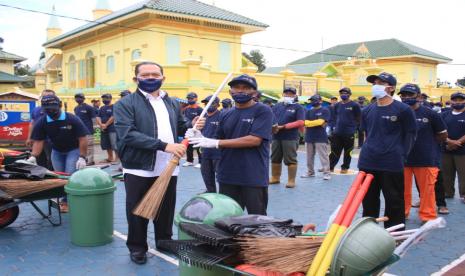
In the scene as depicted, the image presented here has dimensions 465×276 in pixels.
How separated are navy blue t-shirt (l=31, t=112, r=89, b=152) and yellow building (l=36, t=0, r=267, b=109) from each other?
36.4 ft

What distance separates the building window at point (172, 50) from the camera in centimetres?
2336

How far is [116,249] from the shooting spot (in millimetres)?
5395

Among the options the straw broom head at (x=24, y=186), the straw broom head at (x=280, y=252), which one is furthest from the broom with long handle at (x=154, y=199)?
the straw broom head at (x=24, y=186)

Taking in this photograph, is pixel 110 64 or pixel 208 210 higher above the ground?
pixel 110 64

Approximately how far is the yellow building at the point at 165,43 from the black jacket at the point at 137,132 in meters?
13.1

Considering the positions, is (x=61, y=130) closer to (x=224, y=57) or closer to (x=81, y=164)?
(x=81, y=164)

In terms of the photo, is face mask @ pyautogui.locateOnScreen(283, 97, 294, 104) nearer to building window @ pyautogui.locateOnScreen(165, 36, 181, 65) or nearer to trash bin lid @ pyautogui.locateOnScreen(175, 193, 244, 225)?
trash bin lid @ pyautogui.locateOnScreen(175, 193, 244, 225)

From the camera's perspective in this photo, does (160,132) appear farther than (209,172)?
No

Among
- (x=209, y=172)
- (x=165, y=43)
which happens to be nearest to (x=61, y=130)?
(x=209, y=172)

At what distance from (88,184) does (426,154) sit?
4.63 meters

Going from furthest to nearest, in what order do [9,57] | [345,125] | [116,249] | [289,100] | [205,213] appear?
[9,57] → [345,125] → [289,100] → [116,249] → [205,213]

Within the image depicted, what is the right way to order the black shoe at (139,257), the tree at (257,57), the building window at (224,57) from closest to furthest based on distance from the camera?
1. the black shoe at (139,257)
2. the building window at (224,57)
3. the tree at (257,57)

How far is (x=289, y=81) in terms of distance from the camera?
22406mm

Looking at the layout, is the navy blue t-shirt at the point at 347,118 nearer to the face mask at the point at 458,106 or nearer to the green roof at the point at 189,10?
the face mask at the point at 458,106
